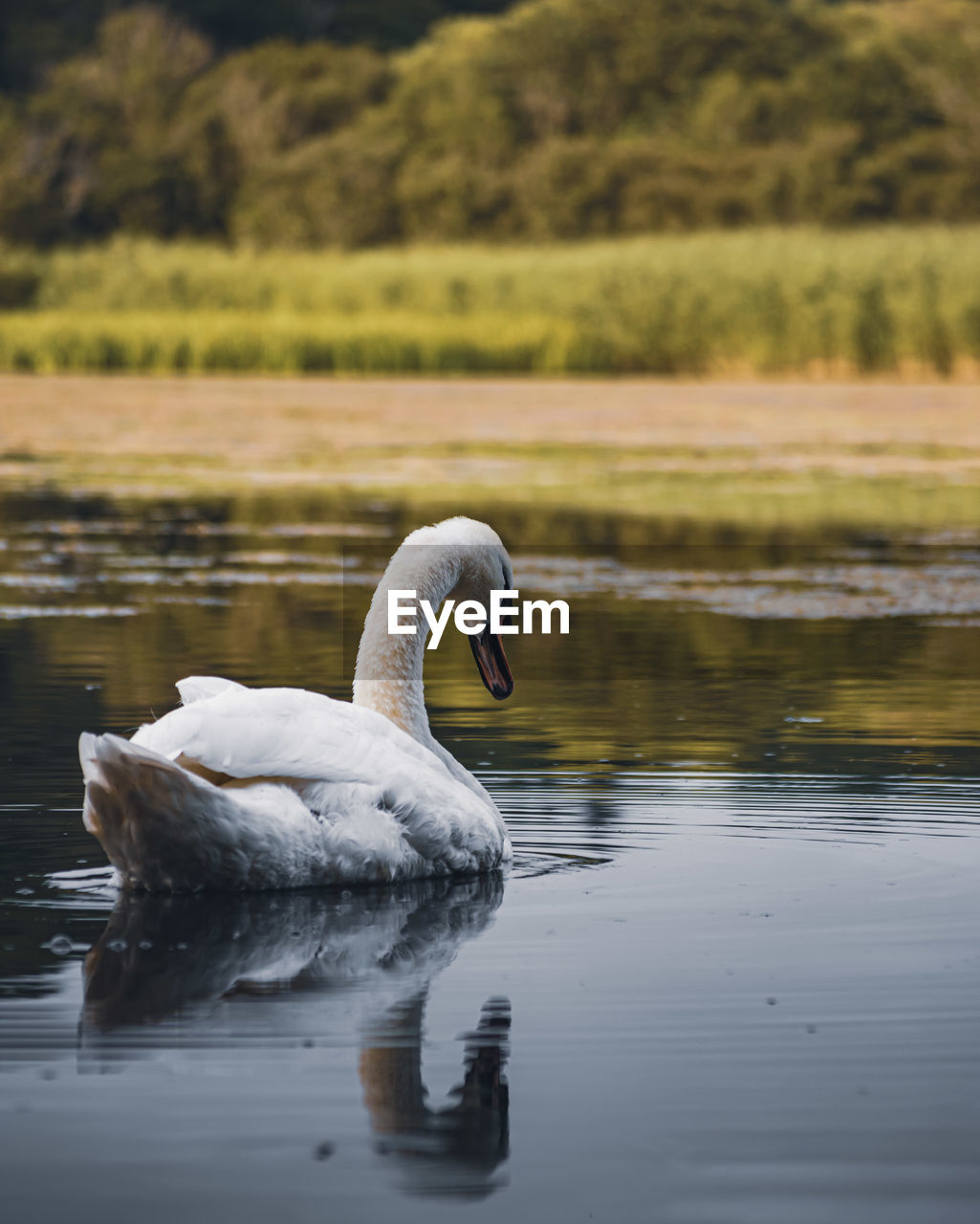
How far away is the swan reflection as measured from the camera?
12.0ft

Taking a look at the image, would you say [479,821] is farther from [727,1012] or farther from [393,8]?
[393,8]

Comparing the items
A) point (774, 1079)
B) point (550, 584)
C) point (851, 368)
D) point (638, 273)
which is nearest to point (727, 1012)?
point (774, 1079)

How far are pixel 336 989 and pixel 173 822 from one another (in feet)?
2.28

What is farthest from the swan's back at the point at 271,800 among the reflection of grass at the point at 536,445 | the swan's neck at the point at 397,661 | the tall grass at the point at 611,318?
the tall grass at the point at 611,318

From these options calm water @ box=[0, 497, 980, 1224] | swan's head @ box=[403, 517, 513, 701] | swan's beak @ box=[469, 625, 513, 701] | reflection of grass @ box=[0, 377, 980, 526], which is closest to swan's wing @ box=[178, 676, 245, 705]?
calm water @ box=[0, 497, 980, 1224]

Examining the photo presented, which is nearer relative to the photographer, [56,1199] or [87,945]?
[56,1199]

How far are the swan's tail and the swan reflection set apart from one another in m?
0.09

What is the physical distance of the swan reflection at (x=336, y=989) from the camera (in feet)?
12.0

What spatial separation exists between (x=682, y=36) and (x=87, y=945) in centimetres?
6001

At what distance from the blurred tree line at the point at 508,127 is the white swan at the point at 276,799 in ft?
174

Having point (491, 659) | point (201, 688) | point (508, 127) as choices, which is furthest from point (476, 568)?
point (508, 127)

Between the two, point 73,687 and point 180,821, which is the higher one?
point 180,821

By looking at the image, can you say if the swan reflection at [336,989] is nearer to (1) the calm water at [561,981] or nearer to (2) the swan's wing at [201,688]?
(1) the calm water at [561,981]

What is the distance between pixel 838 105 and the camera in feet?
196
